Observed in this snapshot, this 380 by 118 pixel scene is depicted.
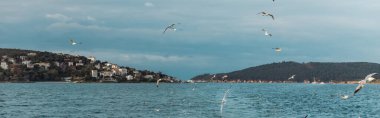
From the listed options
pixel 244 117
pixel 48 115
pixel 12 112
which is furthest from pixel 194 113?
pixel 12 112

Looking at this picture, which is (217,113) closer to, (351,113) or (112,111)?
(112,111)

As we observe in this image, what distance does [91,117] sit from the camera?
2218 inches

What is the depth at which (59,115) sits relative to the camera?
58.9 metres

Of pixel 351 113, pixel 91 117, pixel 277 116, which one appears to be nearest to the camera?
pixel 91 117

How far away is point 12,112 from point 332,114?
1424 inches

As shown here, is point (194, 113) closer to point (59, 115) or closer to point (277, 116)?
point (277, 116)

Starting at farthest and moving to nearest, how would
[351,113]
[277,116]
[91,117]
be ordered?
1. [351,113]
2. [277,116]
3. [91,117]

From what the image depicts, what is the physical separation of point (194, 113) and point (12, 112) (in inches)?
806

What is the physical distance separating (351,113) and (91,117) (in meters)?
30.1

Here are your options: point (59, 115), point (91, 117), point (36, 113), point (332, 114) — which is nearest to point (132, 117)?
point (91, 117)

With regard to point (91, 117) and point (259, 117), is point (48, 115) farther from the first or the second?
point (259, 117)

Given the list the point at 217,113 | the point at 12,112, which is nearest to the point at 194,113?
the point at 217,113

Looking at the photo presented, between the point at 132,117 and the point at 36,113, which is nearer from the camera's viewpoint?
the point at 132,117

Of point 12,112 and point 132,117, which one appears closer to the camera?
point 132,117
